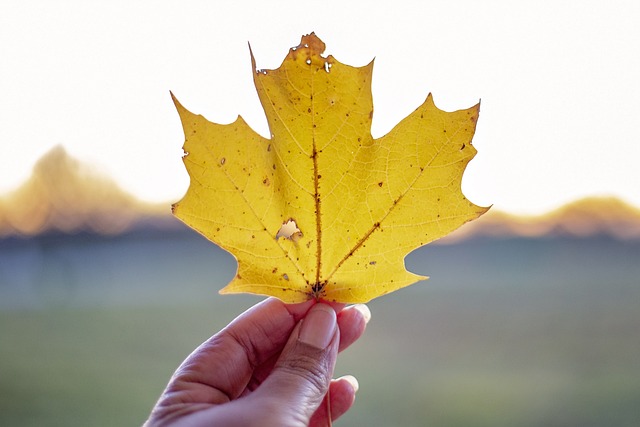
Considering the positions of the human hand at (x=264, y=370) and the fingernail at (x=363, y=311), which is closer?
the human hand at (x=264, y=370)

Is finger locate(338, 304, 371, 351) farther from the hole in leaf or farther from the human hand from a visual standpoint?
the hole in leaf

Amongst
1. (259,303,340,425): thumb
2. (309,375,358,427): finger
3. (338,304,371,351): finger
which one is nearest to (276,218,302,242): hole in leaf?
(259,303,340,425): thumb

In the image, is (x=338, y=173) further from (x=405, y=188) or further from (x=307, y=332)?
(x=307, y=332)

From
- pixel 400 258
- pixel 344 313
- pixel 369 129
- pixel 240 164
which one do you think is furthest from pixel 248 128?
pixel 344 313

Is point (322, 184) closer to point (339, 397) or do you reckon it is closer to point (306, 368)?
point (306, 368)

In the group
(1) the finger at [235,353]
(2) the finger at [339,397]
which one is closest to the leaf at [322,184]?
(1) the finger at [235,353]

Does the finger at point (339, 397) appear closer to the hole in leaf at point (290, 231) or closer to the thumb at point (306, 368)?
the thumb at point (306, 368)

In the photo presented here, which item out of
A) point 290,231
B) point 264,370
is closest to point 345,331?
point 264,370
